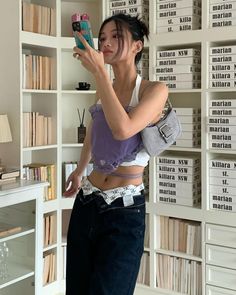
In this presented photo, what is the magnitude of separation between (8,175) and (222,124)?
1.32m

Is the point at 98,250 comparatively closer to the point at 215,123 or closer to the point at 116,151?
the point at 116,151

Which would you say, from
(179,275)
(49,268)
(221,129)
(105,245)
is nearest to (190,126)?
(221,129)

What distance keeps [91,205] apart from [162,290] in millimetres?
1744

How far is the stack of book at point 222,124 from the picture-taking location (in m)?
2.80

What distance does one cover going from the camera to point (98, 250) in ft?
5.24

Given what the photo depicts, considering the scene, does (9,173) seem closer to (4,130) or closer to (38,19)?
(4,130)

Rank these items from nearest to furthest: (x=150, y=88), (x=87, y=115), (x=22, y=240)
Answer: (x=150, y=88)
(x=22, y=240)
(x=87, y=115)

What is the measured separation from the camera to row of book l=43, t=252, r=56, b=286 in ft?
10.5

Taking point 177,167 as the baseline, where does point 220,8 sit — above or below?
above

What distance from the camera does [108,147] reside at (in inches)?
62.6

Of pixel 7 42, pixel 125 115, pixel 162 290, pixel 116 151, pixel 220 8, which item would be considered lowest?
pixel 162 290

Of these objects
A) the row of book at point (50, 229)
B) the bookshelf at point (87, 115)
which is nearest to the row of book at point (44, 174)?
the bookshelf at point (87, 115)

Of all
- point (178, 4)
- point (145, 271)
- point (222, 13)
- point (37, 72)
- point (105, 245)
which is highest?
point (178, 4)

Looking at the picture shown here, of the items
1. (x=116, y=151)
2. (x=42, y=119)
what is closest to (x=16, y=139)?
(x=42, y=119)
